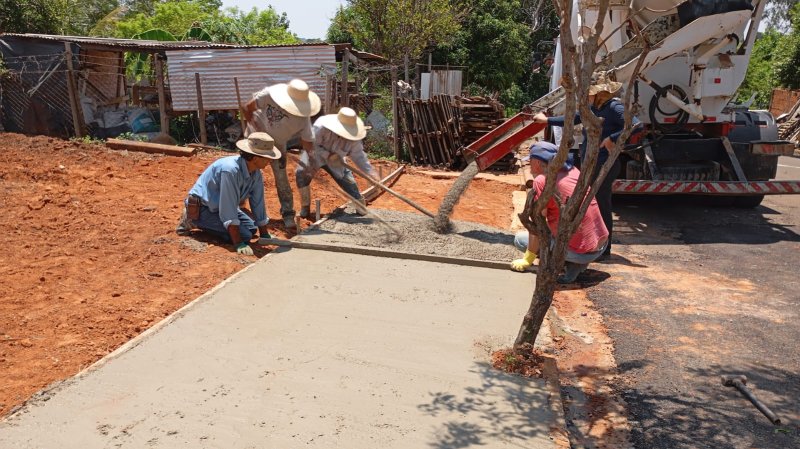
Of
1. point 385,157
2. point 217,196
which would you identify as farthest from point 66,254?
point 385,157

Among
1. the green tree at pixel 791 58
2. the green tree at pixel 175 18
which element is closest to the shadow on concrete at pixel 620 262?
the green tree at pixel 791 58

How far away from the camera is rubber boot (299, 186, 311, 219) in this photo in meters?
7.17

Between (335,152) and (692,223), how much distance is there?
4.54 m

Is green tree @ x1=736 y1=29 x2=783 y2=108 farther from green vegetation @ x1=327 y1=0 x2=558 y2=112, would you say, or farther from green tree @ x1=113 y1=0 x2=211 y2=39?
green tree @ x1=113 y1=0 x2=211 y2=39

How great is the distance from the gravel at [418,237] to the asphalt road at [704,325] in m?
1.02

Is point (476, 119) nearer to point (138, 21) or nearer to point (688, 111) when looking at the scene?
point (688, 111)

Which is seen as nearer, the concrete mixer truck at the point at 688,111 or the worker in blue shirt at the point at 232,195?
the worker in blue shirt at the point at 232,195

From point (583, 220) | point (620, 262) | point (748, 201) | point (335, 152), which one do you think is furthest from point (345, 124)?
point (748, 201)

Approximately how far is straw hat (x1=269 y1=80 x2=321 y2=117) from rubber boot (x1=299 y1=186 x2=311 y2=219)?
1.01m

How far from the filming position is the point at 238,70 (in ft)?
42.1

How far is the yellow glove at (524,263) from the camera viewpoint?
218 inches

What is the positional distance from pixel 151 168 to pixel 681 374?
27.1ft

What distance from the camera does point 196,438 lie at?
2.85 metres

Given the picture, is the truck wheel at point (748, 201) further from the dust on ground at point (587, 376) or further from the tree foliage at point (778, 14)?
the tree foliage at point (778, 14)
